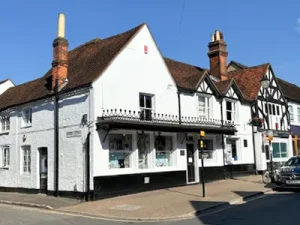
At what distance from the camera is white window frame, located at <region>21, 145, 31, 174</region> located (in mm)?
20922

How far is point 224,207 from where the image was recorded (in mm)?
13766

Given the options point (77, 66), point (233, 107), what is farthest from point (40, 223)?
point (233, 107)

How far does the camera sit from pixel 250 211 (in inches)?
486

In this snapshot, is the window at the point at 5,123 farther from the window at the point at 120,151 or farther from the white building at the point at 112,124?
the window at the point at 120,151

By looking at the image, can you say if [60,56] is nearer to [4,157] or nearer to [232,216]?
[4,157]

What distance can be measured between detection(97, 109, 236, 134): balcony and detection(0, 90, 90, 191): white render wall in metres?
1.25

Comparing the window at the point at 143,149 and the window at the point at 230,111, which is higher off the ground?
the window at the point at 230,111

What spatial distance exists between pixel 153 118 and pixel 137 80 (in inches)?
80.0

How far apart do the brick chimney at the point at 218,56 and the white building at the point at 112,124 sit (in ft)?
11.8

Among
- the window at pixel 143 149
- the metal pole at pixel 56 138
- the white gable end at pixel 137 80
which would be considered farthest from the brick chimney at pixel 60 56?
the window at pixel 143 149

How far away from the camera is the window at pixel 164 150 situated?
1990 centimetres

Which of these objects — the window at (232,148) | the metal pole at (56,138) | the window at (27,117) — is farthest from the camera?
the window at (232,148)

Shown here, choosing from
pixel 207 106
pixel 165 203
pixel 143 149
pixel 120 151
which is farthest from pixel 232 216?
pixel 207 106

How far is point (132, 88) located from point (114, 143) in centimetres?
288
